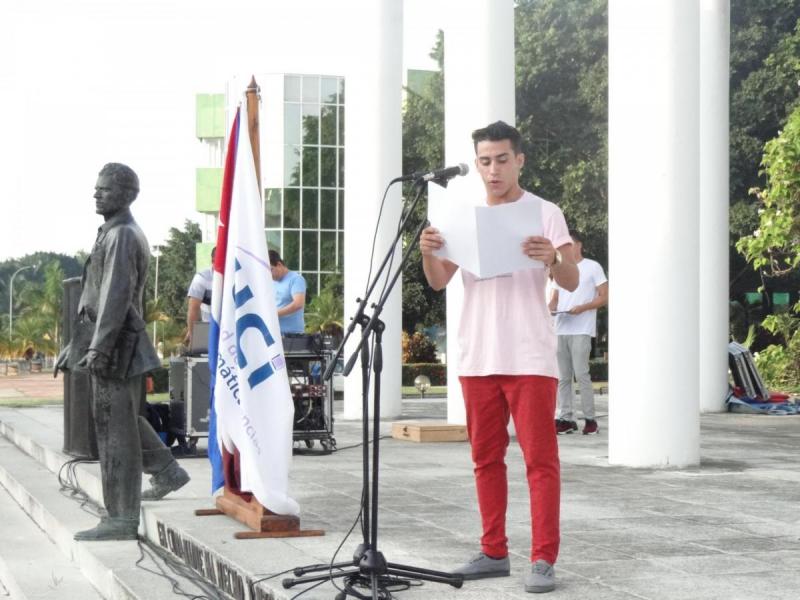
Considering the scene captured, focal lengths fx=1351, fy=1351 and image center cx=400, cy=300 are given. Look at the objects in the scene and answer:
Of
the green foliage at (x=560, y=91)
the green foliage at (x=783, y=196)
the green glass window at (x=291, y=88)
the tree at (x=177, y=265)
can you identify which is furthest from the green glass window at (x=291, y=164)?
the green foliage at (x=783, y=196)

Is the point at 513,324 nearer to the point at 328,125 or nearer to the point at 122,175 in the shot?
the point at 122,175

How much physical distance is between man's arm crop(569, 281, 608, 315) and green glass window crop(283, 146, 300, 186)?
44.4m

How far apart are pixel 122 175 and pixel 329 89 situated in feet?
164

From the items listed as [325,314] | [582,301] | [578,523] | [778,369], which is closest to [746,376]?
[778,369]

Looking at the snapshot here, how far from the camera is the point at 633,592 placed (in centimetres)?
525

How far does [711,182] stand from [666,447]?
813 cm

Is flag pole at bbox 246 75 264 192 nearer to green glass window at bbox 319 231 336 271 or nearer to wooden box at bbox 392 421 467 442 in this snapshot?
wooden box at bbox 392 421 467 442

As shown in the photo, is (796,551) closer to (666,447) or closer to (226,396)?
(226,396)

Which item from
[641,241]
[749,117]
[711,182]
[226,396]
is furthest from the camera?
[749,117]

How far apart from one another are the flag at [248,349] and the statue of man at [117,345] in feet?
2.43

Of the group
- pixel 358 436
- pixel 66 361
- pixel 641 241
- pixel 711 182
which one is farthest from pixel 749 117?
pixel 66 361

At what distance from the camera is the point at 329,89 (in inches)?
2263

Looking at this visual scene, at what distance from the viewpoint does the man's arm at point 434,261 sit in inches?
217

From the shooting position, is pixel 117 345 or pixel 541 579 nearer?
pixel 541 579
